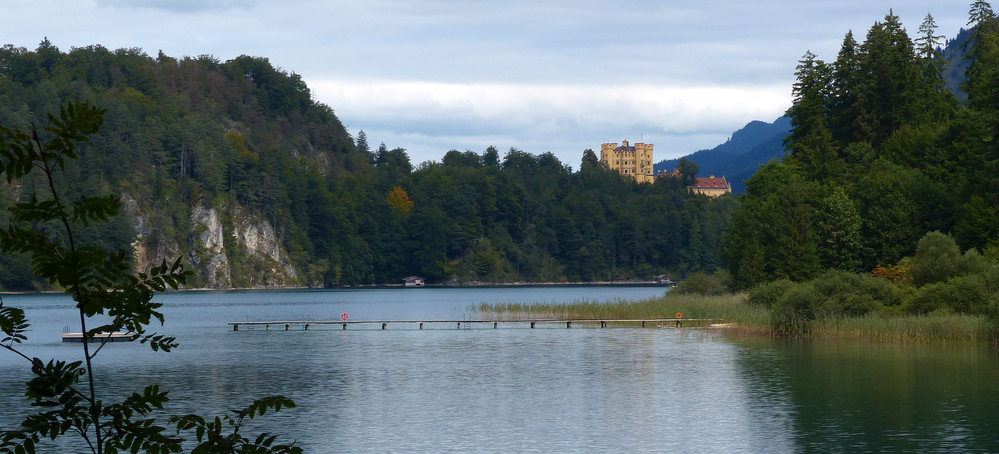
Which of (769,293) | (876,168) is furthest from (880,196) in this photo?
(769,293)

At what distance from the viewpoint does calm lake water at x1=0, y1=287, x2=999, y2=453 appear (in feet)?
103

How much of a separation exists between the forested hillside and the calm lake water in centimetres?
1709

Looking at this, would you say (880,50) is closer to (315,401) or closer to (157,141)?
(315,401)

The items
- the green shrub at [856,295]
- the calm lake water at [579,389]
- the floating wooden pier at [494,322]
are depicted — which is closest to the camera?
the calm lake water at [579,389]

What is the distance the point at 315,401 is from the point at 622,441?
49.6ft

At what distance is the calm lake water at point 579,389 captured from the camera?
31.5 meters

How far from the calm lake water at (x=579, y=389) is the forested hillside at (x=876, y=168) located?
17092mm

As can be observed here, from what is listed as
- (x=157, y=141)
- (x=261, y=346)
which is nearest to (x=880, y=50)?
(x=261, y=346)

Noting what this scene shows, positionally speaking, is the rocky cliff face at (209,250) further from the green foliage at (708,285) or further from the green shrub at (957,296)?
the green shrub at (957,296)

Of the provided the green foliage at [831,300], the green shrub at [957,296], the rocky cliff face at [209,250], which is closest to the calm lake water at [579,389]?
the green foliage at [831,300]

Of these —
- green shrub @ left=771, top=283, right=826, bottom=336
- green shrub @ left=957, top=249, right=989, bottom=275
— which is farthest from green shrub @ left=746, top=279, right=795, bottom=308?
green shrub @ left=957, top=249, right=989, bottom=275

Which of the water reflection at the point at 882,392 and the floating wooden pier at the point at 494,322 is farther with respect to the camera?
the floating wooden pier at the point at 494,322

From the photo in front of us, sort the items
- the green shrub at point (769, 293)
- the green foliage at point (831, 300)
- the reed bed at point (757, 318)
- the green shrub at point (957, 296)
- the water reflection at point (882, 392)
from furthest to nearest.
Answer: the green shrub at point (769, 293) < the green foliage at point (831, 300) < the green shrub at point (957, 296) < the reed bed at point (757, 318) < the water reflection at point (882, 392)

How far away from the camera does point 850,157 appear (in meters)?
103
